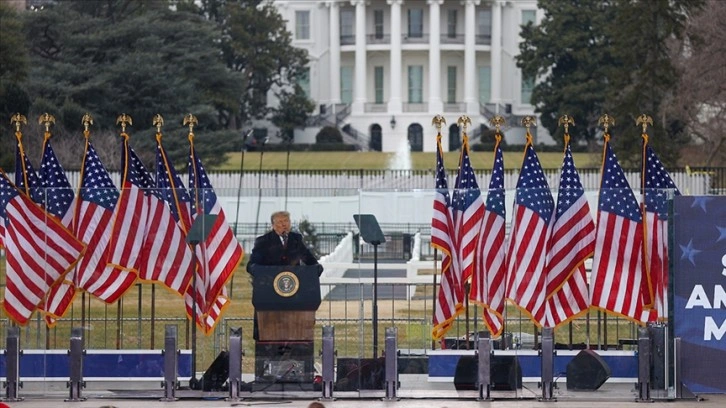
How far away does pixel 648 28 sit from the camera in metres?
56.1

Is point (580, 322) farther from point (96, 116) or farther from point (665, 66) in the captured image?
point (96, 116)

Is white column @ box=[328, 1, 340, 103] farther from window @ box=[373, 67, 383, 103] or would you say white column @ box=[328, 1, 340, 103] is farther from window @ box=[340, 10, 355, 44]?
window @ box=[373, 67, 383, 103]

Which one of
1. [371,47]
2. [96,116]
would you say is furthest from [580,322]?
[371,47]

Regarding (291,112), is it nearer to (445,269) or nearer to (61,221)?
(61,221)

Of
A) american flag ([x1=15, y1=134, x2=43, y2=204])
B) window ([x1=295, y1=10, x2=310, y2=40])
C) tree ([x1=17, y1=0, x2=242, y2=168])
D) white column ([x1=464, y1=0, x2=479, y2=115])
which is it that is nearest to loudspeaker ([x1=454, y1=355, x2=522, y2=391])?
american flag ([x1=15, y1=134, x2=43, y2=204])

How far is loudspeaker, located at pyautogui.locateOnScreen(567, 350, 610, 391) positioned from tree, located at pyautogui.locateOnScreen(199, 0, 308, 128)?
59.6 metres

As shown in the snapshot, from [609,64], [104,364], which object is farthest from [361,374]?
[609,64]

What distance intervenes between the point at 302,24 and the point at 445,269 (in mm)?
91336

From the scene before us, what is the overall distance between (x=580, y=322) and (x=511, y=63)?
7917cm

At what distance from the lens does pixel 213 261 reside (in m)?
21.8

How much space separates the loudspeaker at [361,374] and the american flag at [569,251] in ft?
6.84

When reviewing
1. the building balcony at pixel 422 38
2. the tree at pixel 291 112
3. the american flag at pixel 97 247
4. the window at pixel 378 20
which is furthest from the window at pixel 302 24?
the american flag at pixel 97 247

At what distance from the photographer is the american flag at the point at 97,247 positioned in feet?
71.1

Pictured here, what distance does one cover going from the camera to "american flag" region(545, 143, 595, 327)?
21672 mm
